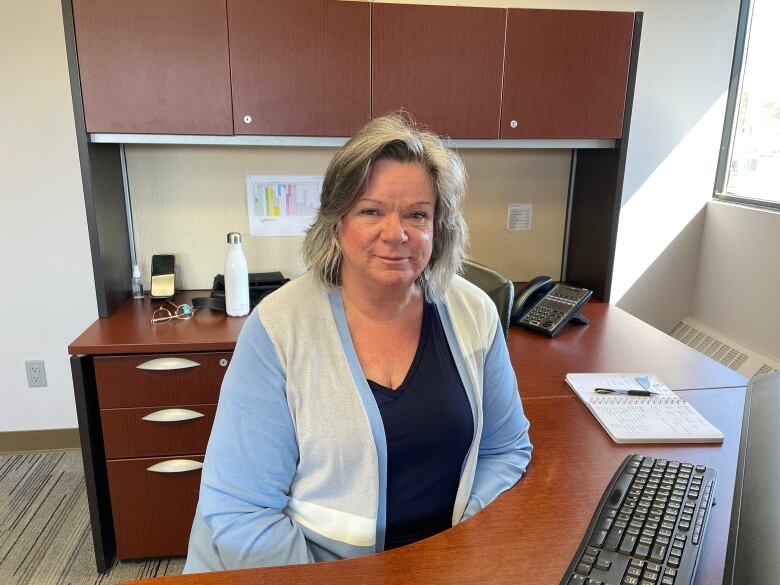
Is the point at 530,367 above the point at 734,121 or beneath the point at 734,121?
beneath

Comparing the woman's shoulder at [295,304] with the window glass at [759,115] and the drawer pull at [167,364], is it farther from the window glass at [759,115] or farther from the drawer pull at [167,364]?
the window glass at [759,115]

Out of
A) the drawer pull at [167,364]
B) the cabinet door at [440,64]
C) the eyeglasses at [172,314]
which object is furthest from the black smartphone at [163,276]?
the cabinet door at [440,64]

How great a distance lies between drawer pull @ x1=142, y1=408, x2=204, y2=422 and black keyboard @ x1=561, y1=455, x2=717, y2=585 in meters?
1.30

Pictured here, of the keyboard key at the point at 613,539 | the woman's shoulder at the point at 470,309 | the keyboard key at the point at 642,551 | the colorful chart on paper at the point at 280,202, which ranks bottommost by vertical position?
the keyboard key at the point at 613,539

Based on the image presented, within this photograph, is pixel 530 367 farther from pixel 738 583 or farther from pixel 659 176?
pixel 659 176

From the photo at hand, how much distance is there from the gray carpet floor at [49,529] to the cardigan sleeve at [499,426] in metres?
1.28

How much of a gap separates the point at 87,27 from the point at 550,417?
175 centimetres

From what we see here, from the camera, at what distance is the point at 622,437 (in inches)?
49.1

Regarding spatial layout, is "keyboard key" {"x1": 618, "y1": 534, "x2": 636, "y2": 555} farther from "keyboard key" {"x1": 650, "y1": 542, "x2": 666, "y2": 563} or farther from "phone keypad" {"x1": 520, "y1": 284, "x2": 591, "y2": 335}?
"phone keypad" {"x1": 520, "y1": 284, "x2": 591, "y2": 335}

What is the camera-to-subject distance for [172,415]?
1.82 meters

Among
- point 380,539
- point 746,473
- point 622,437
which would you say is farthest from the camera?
point 622,437

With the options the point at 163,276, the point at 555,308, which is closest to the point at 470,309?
the point at 555,308

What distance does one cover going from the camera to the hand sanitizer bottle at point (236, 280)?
1.97 meters

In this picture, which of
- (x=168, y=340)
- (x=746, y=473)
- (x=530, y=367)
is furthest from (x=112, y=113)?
(x=746, y=473)
